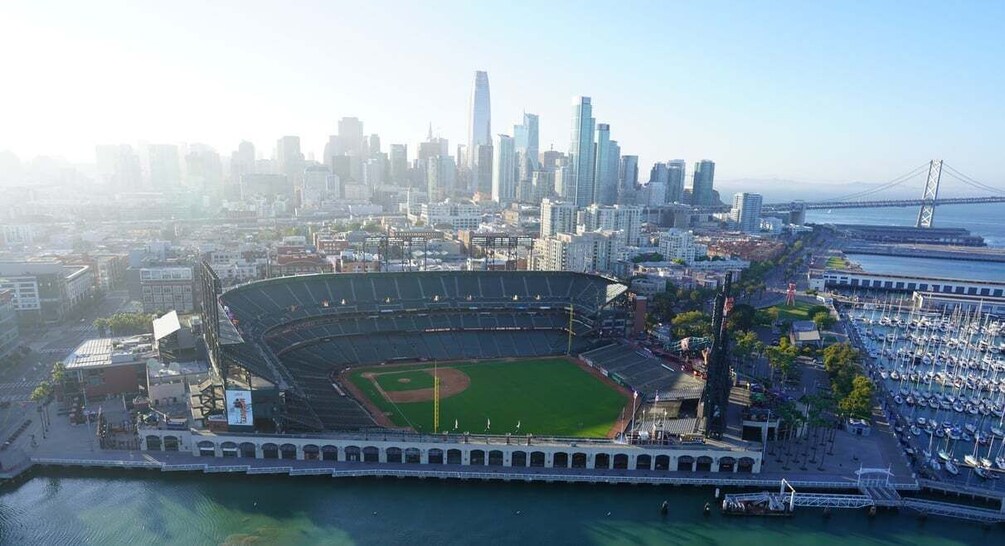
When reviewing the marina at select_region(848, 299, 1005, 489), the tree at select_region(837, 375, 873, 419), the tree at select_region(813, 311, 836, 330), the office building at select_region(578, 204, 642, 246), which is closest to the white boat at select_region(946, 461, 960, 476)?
the marina at select_region(848, 299, 1005, 489)

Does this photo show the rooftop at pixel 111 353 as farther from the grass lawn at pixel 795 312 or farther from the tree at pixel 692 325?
the grass lawn at pixel 795 312

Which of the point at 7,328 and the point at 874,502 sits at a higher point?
the point at 7,328

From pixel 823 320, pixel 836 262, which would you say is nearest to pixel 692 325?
pixel 823 320

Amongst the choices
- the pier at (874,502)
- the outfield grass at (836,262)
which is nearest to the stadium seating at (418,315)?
the pier at (874,502)

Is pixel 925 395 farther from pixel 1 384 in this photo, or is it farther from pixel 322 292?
pixel 1 384

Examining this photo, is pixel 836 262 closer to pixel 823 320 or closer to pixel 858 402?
pixel 823 320

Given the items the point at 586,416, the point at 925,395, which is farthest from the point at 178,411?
the point at 925,395
